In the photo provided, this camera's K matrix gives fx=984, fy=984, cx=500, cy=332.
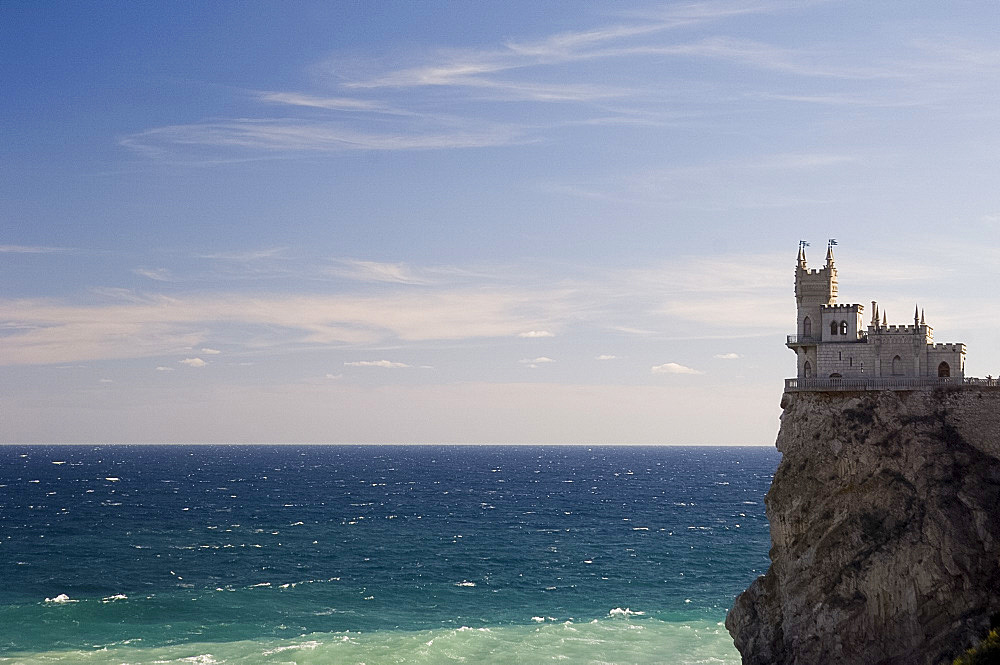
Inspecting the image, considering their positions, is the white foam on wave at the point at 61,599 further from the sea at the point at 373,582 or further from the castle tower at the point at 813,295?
the castle tower at the point at 813,295

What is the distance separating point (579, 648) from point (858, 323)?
1090 inches

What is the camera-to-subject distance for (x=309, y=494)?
173m

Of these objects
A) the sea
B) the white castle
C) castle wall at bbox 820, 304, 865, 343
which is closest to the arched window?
the white castle

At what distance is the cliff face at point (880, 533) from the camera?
44406 mm

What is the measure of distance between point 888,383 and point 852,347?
349cm

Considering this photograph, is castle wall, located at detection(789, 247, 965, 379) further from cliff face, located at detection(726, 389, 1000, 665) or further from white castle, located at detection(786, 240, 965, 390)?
cliff face, located at detection(726, 389, 1000, 665)

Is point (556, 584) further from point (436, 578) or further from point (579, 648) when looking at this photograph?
point (579, 648)

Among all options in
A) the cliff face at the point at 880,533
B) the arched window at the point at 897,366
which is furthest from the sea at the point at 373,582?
the arched window at the point at 897,366

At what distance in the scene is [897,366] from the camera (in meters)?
52.3

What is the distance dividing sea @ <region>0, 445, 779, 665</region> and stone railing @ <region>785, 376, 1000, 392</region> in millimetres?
19766

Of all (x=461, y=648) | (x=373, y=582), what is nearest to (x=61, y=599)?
(x=373, y=582)

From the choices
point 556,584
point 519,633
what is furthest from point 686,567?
point 519,633

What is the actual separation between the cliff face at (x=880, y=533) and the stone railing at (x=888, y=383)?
1.48ft

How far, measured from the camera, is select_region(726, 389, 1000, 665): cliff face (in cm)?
4441
